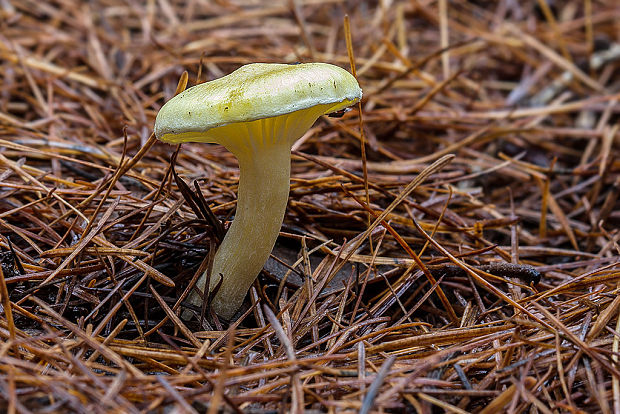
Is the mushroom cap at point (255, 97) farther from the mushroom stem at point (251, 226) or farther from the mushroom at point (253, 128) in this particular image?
the mushroom stem at point (251, 226)

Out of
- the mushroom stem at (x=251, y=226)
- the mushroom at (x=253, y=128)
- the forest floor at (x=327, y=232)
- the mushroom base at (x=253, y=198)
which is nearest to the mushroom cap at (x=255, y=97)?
the mushroom at (x=253, y=128)

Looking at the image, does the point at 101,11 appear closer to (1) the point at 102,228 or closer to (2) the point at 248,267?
(1) the point at 102,228

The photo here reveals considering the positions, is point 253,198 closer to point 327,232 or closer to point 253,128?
point 253,128

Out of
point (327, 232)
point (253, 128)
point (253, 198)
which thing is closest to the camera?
point (253, 128)

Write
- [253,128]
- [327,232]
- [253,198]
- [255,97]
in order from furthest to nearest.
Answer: [327,232] → [253,198] → [253,128] → [255,97]

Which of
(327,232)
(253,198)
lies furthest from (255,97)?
(327,232)

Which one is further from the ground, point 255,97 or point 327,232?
point 255,97

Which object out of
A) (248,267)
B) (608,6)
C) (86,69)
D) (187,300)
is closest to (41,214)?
(187,300)

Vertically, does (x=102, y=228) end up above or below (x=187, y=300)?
above
